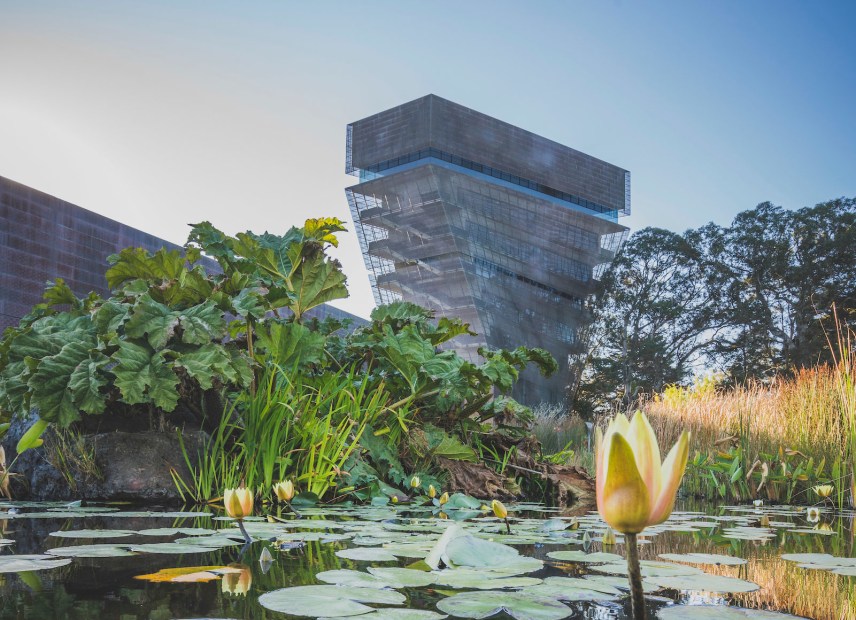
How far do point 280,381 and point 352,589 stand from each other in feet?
6.37

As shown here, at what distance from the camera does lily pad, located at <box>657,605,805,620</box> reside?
0.89m

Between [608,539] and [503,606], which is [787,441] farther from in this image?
[503,606]

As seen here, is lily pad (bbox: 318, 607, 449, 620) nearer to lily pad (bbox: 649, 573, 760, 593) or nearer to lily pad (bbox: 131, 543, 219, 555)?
lily pad (bbox: 649, 573, 760, 593)

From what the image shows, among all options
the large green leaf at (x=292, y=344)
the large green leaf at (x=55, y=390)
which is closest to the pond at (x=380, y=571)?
the large green leaf at (x=55, y=390)

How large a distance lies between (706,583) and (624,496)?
67 cm

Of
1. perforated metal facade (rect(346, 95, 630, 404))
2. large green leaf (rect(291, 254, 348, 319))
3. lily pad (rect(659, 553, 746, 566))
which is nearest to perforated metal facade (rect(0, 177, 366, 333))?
large green leaf (rect(291, 254, 348, 319))

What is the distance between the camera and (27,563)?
1144 millimetres

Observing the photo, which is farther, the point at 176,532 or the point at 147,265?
the point at 147,265

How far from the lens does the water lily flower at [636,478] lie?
62cm

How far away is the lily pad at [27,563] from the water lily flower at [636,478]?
1035 mm

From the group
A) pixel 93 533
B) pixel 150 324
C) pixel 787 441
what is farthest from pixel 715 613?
pixel 787 441

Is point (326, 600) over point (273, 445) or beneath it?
beneath

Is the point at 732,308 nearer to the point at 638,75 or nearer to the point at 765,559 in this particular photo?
the point at 638,75

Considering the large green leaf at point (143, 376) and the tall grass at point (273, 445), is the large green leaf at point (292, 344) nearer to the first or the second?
the tall grass at point (273, 445)
